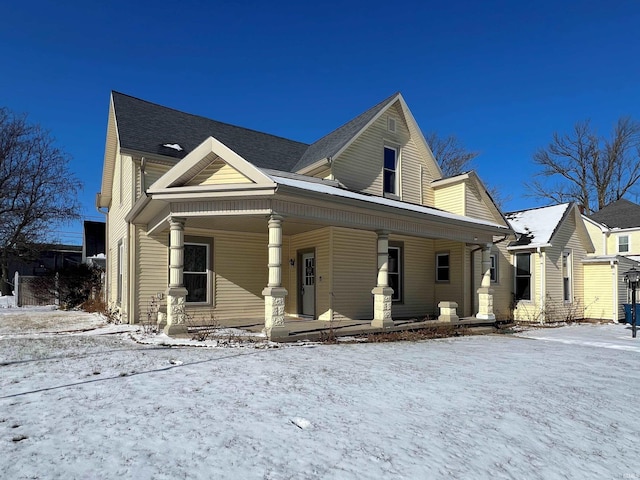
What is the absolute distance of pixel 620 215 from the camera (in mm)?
28859

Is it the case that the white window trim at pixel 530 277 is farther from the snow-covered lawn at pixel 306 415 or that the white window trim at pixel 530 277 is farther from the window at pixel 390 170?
the snow-covered lawn at pixel 306 415

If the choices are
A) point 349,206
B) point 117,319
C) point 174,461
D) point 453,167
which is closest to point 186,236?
point 117,319

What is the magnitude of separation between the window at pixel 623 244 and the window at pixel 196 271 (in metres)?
27.8

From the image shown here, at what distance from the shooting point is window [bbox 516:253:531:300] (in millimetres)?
15898

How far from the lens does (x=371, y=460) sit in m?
3.32

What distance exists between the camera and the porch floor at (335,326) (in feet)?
→ 29.9

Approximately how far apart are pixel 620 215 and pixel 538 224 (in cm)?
1707

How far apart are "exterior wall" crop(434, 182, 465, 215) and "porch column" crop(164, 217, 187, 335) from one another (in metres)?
9.41

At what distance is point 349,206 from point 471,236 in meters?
5.11

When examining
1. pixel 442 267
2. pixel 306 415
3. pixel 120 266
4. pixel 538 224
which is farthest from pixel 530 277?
pixel 120 266

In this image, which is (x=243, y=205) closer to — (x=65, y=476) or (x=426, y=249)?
(x=65, y=476)

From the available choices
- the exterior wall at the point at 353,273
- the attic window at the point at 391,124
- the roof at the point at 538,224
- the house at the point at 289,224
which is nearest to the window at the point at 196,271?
the house at the point at 289,224

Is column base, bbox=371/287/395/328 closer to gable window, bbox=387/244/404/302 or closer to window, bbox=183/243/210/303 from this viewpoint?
gable window, bbox=387/244/404/302

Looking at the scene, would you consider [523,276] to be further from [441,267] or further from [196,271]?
[196,271]
